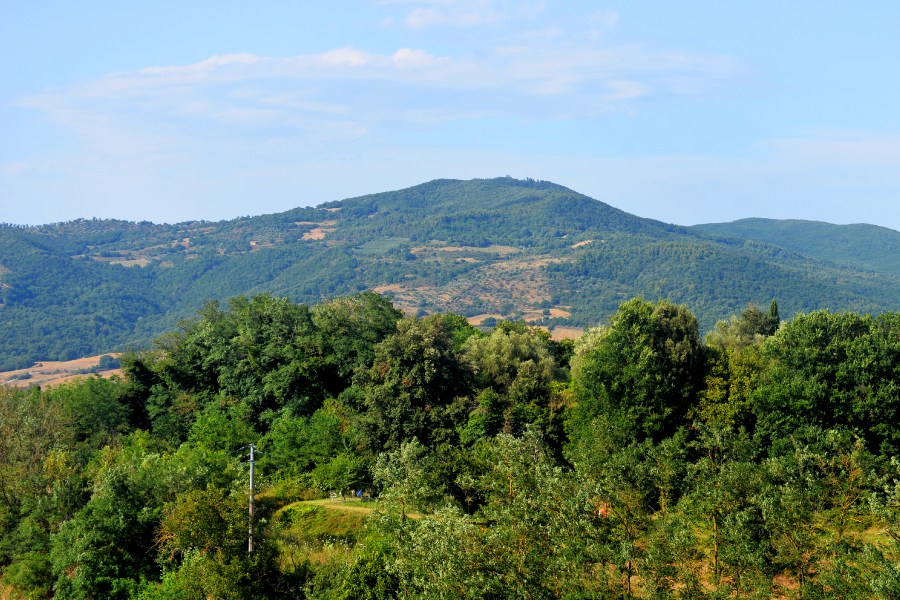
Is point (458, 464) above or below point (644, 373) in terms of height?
below

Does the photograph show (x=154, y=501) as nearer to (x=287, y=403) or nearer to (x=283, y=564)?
(x=283, y=564)

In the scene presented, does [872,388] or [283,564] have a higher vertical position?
[872,388]

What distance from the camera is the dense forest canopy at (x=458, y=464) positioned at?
30391mm

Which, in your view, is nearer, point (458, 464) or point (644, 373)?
point (458, 464)

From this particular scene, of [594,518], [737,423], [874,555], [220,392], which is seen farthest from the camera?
[220,392]

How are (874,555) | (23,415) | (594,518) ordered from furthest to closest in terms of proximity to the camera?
(23,415)
(594,518)
(874,555)

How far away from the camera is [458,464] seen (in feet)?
144

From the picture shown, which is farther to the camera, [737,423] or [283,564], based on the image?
[737,423]

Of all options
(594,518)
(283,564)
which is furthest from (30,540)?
(594,518)

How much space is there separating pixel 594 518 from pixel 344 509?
15.9 meters

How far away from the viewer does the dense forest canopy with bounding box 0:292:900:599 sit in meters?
30.4

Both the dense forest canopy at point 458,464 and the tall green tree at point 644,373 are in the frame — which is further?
the tall green tree at point 644,373

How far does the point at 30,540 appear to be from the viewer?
141 feet

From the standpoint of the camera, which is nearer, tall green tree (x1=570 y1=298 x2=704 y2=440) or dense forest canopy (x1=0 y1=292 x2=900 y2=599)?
dense forest canopy (x1=0 y1=292 x2=900 y2=599)
